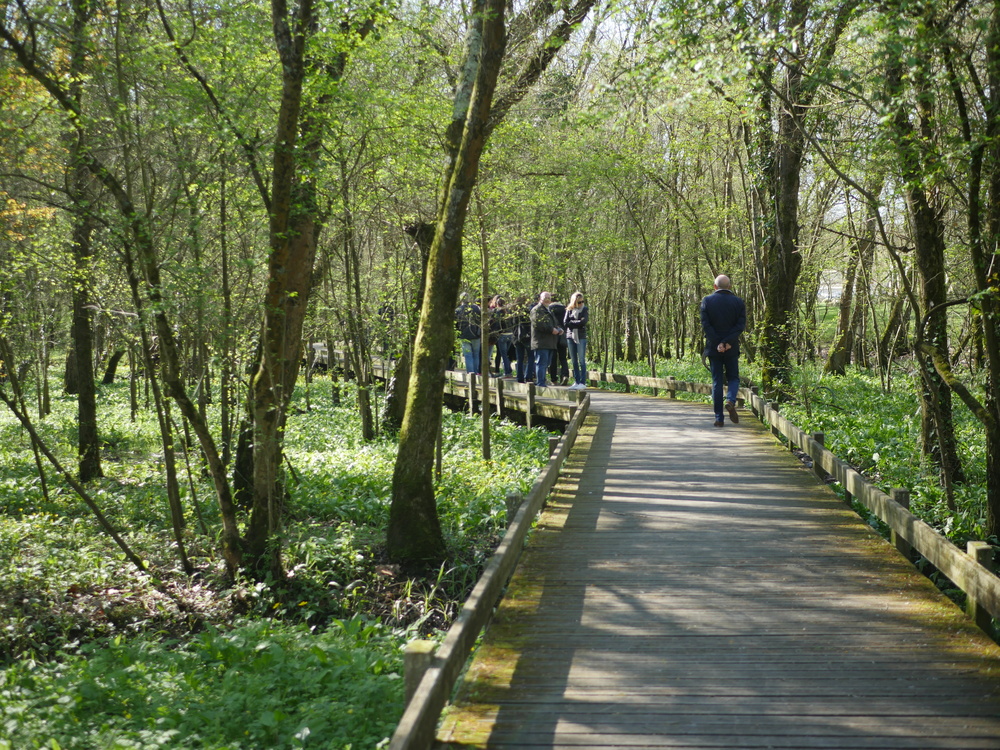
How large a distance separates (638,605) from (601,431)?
791cm

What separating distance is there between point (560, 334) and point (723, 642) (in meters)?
12.5

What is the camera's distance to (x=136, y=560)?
27.5 feet

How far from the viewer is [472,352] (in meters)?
18.9

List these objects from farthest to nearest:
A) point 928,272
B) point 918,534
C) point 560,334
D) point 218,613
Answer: point 560,334
point 928,272
point 218,613
point 918,534

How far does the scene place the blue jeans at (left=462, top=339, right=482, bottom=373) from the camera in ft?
61.5

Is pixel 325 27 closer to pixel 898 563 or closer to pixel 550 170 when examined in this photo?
pixel 898 563

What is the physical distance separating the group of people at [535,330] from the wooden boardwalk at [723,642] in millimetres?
8283

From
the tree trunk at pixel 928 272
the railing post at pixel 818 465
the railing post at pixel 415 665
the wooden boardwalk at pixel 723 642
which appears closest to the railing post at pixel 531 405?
the railing post at pixel 818 465

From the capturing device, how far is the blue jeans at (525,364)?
19016 mm

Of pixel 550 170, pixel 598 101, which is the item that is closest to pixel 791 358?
pixel 550 170

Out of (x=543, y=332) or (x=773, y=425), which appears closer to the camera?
(x=773, y=425)

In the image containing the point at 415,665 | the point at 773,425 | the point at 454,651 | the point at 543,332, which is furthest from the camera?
the point at 543,332

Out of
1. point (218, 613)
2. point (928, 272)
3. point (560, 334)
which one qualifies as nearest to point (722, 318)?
point (928, 272)

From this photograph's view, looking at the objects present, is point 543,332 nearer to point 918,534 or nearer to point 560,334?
point 560,334
